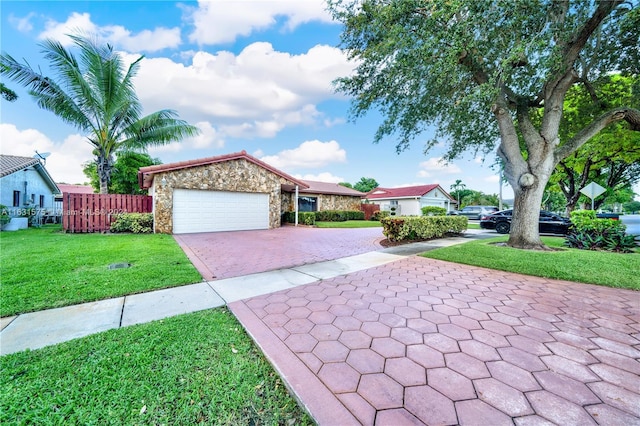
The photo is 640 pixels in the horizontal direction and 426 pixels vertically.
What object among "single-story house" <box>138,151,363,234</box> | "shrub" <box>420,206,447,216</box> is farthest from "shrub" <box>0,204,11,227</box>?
"shrub" <box>420,206,447,216</box>

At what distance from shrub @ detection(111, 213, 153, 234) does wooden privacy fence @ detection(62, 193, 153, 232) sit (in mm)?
547

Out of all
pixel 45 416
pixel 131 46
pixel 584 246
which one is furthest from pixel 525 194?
pixel 131 46

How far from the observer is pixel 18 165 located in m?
14.5

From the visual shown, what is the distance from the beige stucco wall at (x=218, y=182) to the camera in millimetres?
10961

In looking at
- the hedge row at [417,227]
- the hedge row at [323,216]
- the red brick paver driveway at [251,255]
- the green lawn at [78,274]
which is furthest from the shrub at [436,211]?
the green lawn at [78,274]

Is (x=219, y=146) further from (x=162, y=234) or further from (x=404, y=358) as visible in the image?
(x=404, y=358)

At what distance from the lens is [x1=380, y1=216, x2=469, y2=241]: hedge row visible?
907 centimetres

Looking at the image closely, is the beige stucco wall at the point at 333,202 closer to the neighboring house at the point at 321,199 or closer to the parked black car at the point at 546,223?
the neighboring house at the point at 321,199

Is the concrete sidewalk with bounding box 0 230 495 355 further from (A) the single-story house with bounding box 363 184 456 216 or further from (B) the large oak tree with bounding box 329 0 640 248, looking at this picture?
(A) the single-story house with bounding box 363 184 456 216

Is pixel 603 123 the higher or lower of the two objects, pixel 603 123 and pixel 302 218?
the higher

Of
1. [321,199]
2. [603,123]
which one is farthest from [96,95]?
[603,123]

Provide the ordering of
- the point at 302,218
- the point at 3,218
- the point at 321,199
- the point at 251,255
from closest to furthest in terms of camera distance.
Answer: the point at 251,255 < the point at 3,218 < the point at 302,218 < the point at 321,199

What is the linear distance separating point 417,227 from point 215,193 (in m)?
9.66

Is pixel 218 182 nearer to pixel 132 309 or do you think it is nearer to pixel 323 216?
pixel 132 309
